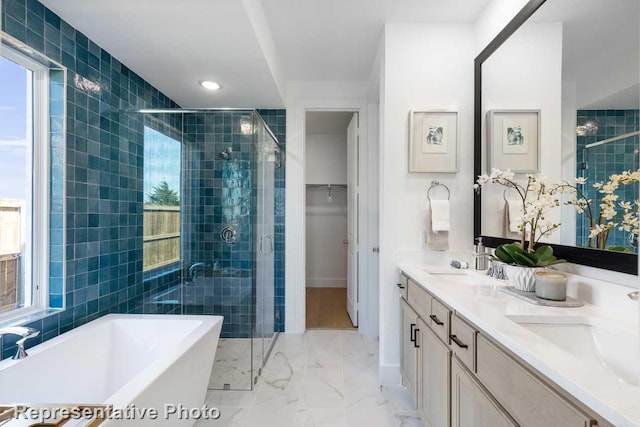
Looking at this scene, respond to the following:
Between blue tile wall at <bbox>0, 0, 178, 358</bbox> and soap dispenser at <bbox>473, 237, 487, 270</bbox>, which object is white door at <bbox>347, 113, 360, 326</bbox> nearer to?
soap dispenser at <bbox>473, 237, 487, 270</bbox>

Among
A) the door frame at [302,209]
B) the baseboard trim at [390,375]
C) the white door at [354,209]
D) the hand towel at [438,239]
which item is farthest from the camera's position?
the white door at [354,209]

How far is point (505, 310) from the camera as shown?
118cm

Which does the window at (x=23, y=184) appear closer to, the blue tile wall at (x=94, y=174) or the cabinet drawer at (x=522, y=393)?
the blue tile wall at (x=94, y=174)

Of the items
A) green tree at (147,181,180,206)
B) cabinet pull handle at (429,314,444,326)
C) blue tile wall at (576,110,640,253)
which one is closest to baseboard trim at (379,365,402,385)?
cabinet pull handle at (429,314,444,326)

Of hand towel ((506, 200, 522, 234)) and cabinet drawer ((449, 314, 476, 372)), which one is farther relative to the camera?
hand towel ((506, 200, 522, 234))

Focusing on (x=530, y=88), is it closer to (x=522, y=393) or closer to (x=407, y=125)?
(x=407, y=125)

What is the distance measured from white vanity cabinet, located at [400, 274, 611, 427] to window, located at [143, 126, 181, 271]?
2007 mm

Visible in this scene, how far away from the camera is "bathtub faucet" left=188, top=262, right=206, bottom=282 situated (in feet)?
9.02

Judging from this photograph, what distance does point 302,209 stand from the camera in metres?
3.24

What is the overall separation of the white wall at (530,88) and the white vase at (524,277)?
9.7 inches

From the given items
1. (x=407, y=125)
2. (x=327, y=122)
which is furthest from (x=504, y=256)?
(x=327, y=122)

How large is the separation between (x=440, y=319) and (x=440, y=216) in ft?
2.83

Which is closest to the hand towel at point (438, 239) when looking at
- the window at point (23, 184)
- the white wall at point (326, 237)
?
Result: the window at point (23, 184)

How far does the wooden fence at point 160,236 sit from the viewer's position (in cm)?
254
